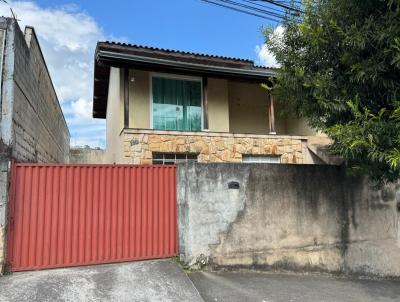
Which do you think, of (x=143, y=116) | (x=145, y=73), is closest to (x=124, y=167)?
(x=143, y=116)

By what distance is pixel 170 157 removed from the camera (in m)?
10.2

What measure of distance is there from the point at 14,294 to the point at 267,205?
426cm

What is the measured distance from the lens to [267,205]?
6.76m

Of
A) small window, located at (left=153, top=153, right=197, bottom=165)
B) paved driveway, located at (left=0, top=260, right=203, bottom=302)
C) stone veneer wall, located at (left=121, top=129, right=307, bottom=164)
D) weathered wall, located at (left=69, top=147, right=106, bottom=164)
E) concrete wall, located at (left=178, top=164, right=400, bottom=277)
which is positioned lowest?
paved driveway, located at (left=0, top=260, right=203, bottom=302)

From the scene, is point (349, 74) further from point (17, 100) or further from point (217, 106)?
point (217, 106)

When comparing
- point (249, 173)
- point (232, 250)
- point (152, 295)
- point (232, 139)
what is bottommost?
point (152, 295)

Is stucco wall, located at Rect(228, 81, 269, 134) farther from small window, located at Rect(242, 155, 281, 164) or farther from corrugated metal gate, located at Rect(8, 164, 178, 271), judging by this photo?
corrugated metal gate, located at Rect(8, 164, 178, 271)

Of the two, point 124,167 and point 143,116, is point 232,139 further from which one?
point 124,167

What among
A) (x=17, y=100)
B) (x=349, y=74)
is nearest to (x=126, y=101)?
(x=17, y=100)

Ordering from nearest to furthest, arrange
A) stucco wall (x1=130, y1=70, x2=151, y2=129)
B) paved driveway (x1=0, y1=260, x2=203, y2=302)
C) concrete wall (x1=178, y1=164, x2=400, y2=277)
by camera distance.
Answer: paved driveway (x1=0, y1=260, x2=203, y2=302) → concrete wall (x1=178, y1=164, x2=400, y2=277) → stucco wall (x1=130, y1=70, x2=151, y2=129)

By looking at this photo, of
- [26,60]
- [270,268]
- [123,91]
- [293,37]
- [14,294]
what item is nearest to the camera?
[14,294]

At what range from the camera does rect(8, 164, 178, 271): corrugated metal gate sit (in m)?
5.85

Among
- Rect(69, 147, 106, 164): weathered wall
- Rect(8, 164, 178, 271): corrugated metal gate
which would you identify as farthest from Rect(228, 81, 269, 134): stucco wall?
Rect(69, 147, 106, 164): weathered wall

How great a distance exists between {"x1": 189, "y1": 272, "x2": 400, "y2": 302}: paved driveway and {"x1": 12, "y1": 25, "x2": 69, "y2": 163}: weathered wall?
12.8 ft
